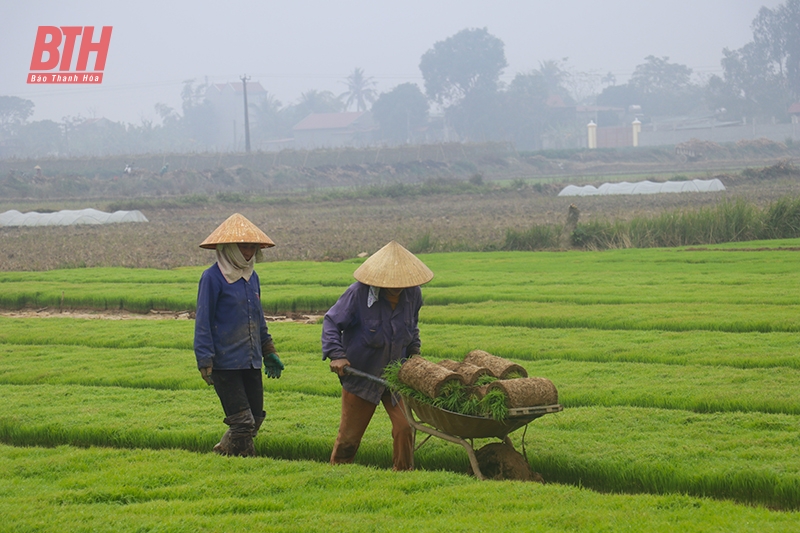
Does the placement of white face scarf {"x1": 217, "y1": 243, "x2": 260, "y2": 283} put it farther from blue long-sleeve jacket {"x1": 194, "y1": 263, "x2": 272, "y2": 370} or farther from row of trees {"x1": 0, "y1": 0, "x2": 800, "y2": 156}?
row of trees {"x1": 0, "y1": 0, "x2": 800, "y2": 156}

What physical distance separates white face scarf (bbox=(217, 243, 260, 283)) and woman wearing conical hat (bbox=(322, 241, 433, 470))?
947 millimetres

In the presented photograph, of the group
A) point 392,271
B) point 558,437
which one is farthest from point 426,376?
point 558,437

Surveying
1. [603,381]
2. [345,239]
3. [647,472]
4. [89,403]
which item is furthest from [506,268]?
[647,472]

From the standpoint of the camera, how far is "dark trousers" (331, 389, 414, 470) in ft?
22.9

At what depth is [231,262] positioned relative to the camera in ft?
24.1

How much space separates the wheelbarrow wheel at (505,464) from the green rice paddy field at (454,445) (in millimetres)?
225

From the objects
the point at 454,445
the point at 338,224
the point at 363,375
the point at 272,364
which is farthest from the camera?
the point at 338,224

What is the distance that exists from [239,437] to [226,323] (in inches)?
40.3

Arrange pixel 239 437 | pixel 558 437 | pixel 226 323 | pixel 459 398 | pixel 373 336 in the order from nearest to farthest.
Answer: pixel 459 398
pixel 373 336
pixel 226 323
pixel 239 437
pixel 558 437

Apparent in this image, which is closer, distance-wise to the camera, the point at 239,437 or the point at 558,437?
the point at 239,437

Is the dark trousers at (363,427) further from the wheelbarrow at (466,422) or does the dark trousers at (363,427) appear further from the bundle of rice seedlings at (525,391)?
the bundle of rice seedlings at (525,391)

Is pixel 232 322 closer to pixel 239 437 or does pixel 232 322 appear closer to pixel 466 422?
pixel 239 437

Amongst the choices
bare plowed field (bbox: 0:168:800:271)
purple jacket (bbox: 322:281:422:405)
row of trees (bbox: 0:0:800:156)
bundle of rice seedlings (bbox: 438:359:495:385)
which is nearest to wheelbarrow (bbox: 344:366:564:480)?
purple jacket (bbox: 322:281:422:405)

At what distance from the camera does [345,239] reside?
32438mm
